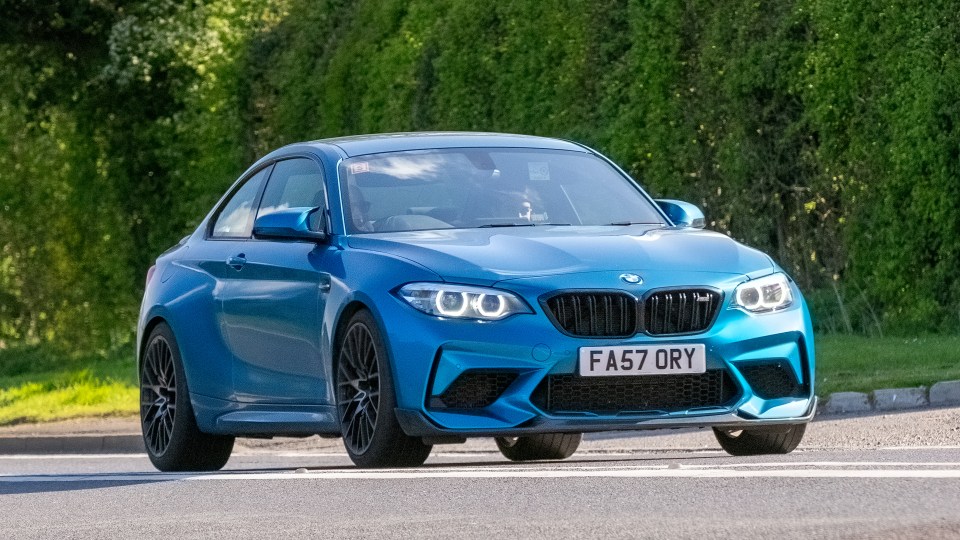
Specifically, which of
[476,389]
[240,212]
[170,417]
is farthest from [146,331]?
[476,389]

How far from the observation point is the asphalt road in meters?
6.74

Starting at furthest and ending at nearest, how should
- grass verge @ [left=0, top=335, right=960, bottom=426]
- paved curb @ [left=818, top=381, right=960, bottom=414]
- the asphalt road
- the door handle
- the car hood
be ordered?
grass verge @ [left=0, top=335, right=960, bottom=426] → paved curb @ [left=818, top=381, right=960, bottom=414] → the door handle → the car hood → the asphalt road

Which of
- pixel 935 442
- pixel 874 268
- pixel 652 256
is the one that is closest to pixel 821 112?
pixel 874 268

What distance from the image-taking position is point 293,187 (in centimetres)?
1062

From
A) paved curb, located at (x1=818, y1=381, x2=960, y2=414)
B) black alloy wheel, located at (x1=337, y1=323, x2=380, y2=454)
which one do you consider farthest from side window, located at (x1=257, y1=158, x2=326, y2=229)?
paved curb, located at (x1=818, y1=381, x2=960, y2=414)

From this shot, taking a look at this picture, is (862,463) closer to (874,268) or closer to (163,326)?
(163,326)

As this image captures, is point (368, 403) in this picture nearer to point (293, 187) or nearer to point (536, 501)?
point (536, 501)

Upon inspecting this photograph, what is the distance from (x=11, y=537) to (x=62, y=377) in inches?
727

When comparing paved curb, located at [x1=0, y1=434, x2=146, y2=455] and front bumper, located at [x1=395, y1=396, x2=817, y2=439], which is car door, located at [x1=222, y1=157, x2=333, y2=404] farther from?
paved curb, located at [x1=0, y1=434, x2=146, y2=455]

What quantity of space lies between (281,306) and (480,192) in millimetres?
1050

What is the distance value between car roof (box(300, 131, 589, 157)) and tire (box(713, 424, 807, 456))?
1683 millimetres

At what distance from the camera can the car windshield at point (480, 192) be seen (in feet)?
32.1

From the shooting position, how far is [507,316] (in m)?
8.65

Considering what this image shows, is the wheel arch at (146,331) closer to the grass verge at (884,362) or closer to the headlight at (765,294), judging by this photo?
the headlight at (765,294)
